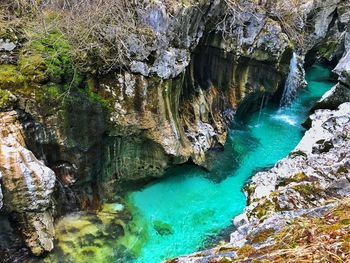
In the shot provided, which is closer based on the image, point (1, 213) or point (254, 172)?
point (1, 213)

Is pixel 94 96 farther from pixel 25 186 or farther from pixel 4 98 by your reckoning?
pixel 25 186

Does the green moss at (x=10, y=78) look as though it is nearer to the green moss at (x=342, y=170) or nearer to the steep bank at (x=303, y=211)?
the steep bank at (x=303, y=211)

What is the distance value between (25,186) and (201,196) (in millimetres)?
4954

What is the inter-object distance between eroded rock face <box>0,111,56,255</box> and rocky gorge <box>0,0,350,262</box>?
2 centimetres

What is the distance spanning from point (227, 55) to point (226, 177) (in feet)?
16.3

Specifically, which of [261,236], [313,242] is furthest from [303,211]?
[313,242]

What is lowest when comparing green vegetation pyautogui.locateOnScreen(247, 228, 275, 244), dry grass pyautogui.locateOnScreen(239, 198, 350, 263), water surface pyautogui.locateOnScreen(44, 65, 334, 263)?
water surface pyautogui.locateOnScreen(44, 65, 334, 263)

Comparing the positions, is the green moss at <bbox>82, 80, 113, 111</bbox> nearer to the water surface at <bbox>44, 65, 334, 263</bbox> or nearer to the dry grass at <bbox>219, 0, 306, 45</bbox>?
the water surface at <bbox>44, 65, 334, 263</bbox>

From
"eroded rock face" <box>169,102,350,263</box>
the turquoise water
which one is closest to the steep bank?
"eroded rock face" <box>169,102,350,263</box>

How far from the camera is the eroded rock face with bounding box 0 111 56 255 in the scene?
8.44 m

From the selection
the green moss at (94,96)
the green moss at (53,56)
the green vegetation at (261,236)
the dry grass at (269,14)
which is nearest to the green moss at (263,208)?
the green vegetation at (261,236)

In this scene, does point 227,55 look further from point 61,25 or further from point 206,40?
point 61,25

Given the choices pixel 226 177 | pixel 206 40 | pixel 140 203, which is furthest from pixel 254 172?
pixel 206 40

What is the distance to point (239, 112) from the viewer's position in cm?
1638
